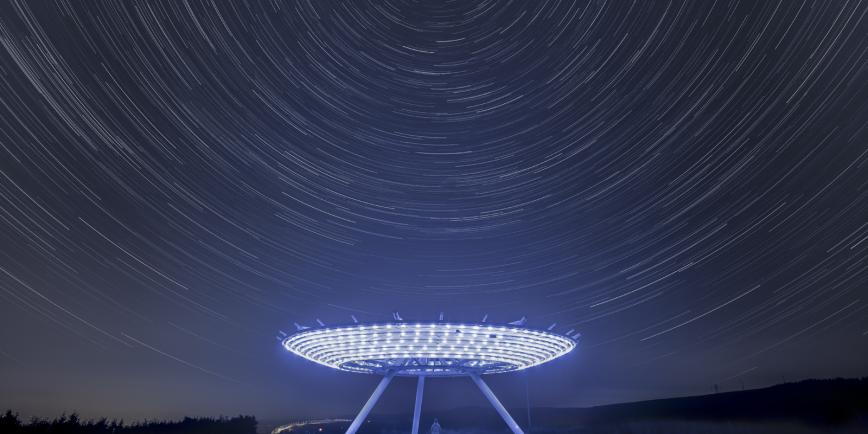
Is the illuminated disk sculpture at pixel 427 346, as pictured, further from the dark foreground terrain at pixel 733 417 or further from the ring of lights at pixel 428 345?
the dark foreground terrain at pixel 733 417

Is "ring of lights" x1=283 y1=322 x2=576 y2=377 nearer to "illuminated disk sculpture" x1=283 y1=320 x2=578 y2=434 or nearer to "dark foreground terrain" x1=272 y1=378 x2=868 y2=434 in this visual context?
"illuminated disk sculpture" x1=283 y1=320 x2=578 y2=434

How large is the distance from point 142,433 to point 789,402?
128m

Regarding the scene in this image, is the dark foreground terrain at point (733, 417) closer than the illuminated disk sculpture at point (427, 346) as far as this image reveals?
No

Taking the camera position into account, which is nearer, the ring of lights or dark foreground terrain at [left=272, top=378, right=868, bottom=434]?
the ring of lights

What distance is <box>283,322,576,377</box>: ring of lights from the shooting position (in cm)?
3297

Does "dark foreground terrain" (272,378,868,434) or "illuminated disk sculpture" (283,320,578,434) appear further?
"dark foreground terrain" (272,378,868,434)

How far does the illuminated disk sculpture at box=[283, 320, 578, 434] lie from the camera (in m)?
33.0

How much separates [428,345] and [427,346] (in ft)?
0.66

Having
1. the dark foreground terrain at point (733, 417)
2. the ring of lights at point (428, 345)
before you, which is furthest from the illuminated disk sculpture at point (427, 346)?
the dark foreground terrain at point (733, 417)

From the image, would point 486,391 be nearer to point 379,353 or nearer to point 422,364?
point 422,364

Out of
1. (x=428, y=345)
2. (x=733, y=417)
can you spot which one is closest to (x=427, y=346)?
(x=428, y=345)

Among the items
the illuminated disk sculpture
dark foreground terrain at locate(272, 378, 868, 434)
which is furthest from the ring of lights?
dark foreground terrain at locate(272, 378, 868, 434)

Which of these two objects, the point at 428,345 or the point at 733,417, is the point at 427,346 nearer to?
the point at 428,345

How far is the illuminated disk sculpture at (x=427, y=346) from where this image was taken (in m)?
33.0
